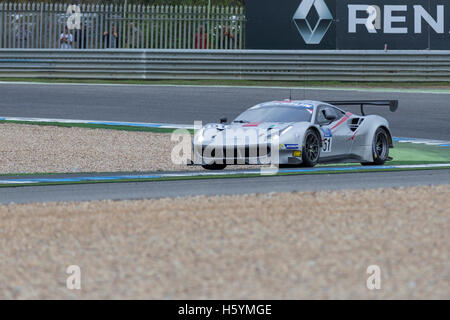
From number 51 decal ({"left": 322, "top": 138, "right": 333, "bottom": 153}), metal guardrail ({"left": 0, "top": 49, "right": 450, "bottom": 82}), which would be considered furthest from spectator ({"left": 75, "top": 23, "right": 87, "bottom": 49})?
number 51 decal ({"left": 322, "top": 138, "right": 333, "bottom": 153})

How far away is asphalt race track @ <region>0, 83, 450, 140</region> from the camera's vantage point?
2047cm

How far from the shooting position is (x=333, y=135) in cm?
1432

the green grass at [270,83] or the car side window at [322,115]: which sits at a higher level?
the green grass at [270,83]

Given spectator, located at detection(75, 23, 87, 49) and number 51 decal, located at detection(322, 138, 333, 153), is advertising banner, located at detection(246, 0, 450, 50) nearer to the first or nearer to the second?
spectator, located at detection(75, 23, 87, 49)

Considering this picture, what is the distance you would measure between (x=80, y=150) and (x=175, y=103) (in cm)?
591

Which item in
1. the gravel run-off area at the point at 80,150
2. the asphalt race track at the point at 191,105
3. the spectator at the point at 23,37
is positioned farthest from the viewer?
the spectator at the point at 23,37

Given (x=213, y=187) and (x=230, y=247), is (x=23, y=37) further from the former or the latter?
(x=230, y=247)

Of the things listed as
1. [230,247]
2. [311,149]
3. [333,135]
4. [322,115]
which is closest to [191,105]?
[322,115]

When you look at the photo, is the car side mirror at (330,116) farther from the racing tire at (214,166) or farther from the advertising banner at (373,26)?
the advertising banner at (373,26)

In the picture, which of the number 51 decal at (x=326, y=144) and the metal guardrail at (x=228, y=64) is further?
the metal guardrail at (x=228, y=64)

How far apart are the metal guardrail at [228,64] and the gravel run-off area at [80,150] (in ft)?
23.0

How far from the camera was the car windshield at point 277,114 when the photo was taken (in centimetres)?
1422

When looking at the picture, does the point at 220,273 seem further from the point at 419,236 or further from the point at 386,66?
the point at 386,66

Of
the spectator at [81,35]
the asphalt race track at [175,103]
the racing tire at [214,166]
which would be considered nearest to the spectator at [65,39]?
the spectator at [81,35]
